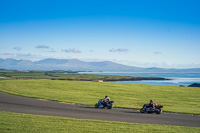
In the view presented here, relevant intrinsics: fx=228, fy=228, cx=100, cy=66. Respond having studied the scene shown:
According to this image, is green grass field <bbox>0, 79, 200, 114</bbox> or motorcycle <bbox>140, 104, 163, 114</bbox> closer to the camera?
motorcycle <bbox>140, 104, 163, 114</bbox>

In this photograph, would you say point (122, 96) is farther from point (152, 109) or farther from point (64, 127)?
point (64, 127)

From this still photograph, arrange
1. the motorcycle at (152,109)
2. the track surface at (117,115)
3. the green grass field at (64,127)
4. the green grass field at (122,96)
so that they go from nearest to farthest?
the green grass field at (64,127) → the track surface at (117,115) → the motorcycle at (152,109) → the green grass field at (122,96)

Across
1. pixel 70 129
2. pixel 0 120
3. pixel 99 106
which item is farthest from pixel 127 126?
pixel 99 106

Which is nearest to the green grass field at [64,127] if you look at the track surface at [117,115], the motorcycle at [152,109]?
the track surface at [117,115]

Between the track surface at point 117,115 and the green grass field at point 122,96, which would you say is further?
the green grass field at point 122,96

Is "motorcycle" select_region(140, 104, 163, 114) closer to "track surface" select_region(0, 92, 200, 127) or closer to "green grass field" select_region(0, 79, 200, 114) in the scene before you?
"track surface" select_region(0, 92, 200, 127)

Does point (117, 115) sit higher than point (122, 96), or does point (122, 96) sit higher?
point (122, 96)

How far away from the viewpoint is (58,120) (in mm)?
16531

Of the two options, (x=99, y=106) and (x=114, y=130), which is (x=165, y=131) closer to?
(x=114, y=130)

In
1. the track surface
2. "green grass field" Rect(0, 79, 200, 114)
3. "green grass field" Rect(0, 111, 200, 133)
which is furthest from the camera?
"green grass field" Rect(0, 79, 200, 114)

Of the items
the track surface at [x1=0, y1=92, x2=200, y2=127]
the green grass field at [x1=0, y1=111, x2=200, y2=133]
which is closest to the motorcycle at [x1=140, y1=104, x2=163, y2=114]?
the track surface at [x1=0, y1=92, x2=200, y2=127]

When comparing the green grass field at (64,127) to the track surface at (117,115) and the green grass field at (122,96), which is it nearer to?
the track surface at (117,115)

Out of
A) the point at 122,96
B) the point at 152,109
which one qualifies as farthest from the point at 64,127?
the point at 122,96

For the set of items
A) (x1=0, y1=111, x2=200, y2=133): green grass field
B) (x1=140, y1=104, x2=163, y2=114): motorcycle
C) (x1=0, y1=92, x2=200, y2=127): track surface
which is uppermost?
(x1=140, y1=104, x2=163, y2=114): motorcycle
